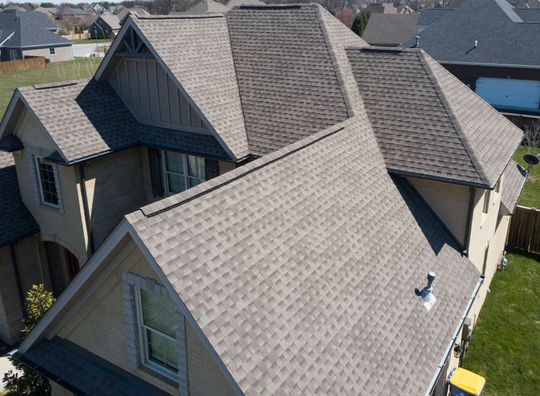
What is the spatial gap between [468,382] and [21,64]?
2433 inches

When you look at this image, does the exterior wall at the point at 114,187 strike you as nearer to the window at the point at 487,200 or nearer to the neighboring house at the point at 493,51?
the window at the point at 487,200

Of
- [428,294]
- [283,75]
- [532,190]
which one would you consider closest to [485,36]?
[532,190]

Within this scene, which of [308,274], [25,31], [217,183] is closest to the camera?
[308,274]

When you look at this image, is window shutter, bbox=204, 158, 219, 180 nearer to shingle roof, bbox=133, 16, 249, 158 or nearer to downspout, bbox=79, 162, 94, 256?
shingle roof, bbox=133, 16, 249, 158

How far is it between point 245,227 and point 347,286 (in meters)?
2.22

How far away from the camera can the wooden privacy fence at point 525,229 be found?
19.2 metres

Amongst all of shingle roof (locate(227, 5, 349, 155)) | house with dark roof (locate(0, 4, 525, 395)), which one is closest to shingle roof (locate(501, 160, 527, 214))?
house with dark roof (locate(0, 4, 525, 395))

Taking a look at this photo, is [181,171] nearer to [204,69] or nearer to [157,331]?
[204,69]

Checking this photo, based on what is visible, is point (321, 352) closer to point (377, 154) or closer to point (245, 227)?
point (245, 227)

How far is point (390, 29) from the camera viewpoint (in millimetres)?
62812

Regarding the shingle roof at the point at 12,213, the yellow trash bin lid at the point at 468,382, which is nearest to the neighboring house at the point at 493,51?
the yellow trash bin lid at the point at 468,382

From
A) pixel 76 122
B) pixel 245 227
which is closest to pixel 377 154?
pixel 245 227

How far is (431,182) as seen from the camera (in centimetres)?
1284

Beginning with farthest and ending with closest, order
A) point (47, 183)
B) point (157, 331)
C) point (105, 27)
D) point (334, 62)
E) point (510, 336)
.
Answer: point (105, 27), point (334, 62), point (47, 183), point (510, 336), point (157, 331)
